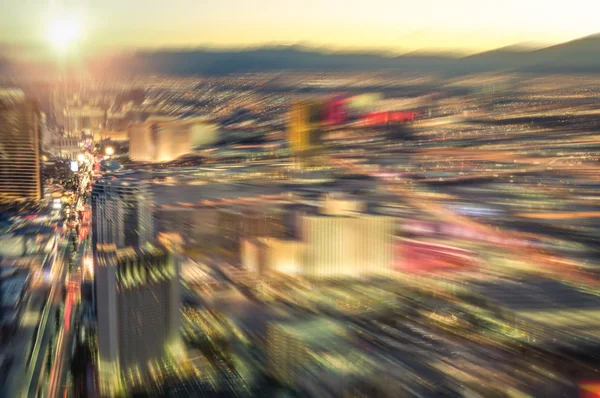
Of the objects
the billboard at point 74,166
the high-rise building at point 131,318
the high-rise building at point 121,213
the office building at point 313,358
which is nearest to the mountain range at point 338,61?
the billboard at point 74,166

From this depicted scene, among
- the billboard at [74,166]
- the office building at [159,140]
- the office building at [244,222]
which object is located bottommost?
the office building at [244,222]

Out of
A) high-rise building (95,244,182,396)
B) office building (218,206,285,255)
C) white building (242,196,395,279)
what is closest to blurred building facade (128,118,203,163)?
high-rise building (95,244,182,396)

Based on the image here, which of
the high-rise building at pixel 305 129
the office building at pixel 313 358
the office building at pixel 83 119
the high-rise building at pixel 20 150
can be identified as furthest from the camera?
the high-rise building at pixel 305 129

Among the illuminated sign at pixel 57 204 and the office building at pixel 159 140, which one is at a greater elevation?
the office building at pixel 159 140

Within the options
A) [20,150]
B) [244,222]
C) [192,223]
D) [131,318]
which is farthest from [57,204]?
[244,222]

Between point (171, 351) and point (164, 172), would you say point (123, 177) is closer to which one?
point (164, 172)

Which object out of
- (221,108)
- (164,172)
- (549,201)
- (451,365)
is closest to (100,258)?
(164,172)

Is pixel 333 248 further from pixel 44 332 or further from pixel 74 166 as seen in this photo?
pixel 44 332

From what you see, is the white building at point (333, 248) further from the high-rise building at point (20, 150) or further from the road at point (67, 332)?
the high-rise building at point (20, 150)
